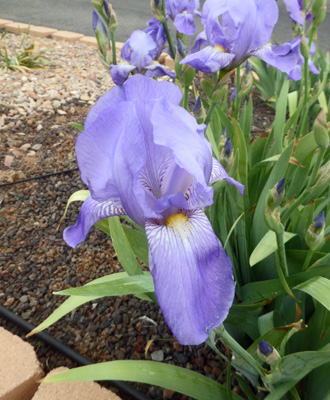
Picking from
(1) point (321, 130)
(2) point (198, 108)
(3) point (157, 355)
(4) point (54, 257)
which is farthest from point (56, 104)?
(1) point (321, 130)

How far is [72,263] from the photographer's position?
165 centimetres

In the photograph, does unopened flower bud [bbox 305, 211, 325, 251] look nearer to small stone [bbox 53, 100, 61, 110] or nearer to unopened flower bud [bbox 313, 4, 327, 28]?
unopened flower bud [bbox 313, 4, 327, 28]

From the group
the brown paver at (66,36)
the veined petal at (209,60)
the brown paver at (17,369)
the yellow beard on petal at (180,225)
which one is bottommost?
the brown paver at (66,36)

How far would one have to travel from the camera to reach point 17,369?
1.19 m

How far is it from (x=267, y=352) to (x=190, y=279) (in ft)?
1.05

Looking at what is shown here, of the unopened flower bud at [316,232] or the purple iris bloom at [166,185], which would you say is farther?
the unopened flower bud at [316,232]

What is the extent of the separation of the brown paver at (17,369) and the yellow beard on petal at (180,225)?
32.3 inches

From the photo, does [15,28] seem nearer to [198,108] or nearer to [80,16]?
[80,16]

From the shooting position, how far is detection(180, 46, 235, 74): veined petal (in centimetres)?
97

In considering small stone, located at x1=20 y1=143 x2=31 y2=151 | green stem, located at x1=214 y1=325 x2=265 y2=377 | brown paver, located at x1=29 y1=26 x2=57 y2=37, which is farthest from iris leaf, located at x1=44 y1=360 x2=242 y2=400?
brown paver, located at x1=29 y1=26 x2=57 y2=37

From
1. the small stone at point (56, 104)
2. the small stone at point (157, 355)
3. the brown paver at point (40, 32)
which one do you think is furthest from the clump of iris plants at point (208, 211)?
the brown paver at point (40, 32)

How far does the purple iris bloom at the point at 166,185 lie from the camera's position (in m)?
0.55

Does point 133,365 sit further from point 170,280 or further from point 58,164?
point 58,164

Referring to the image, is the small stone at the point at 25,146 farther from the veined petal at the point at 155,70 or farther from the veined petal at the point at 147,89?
the veined petal at the point at 147,89
